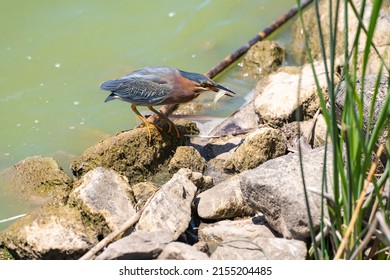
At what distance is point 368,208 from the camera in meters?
3.65

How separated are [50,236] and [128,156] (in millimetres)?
1312

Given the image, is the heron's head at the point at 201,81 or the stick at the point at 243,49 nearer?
the heron's head at the point at 201,81

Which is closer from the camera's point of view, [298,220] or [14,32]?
[298,220]

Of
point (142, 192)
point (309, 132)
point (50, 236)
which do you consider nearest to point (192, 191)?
point (142, 192)

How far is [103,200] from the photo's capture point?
4.70 metres

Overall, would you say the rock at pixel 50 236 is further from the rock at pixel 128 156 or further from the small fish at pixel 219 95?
the small fish at pixel 219 95

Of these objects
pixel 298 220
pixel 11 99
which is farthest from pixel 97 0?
pixel 298 220

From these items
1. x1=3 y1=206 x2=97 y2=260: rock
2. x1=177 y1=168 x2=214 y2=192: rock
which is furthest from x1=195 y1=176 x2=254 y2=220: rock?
x1=3 y1=206 x2=97 y2=260: rock

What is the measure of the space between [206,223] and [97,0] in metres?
5.02

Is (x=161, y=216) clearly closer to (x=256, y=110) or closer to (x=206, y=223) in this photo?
(x=206, y=223)

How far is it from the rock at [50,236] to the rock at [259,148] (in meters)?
1.52

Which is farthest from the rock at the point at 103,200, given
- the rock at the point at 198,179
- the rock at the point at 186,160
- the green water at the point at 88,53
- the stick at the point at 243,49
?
the stick at the point at 243,49

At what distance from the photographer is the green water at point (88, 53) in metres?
6.70

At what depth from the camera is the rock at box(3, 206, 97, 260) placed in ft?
14.4
